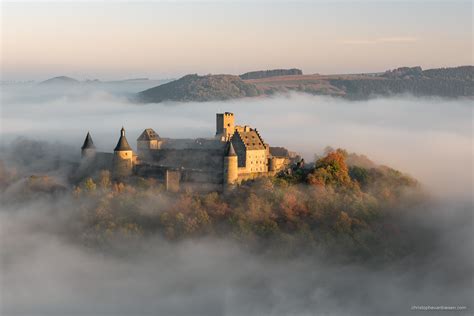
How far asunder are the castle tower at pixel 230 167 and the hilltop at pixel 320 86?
7692cm

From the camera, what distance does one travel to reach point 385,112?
135125mm

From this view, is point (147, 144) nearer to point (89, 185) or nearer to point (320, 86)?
point (89, 185)

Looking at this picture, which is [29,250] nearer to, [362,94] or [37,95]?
[362,94]

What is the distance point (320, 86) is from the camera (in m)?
145

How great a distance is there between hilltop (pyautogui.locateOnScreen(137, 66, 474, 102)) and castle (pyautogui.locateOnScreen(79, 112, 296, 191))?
7064 centimetres

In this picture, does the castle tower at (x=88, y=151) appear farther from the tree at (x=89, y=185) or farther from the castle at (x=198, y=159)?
the tree at (x=89, y=185)

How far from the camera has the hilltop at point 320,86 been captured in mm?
131375

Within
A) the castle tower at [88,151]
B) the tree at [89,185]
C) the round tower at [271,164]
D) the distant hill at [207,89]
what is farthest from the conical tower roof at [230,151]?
the distant hill at [207,89]

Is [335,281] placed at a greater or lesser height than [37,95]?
lesser

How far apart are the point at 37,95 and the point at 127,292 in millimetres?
109305

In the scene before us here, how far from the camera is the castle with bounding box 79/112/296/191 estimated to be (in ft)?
172

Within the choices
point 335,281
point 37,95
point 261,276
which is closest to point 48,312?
point 261,276

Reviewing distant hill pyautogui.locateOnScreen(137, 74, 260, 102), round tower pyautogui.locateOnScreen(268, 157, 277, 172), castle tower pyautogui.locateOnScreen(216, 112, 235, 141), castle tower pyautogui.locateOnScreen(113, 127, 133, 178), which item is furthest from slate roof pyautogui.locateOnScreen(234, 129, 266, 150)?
distant hill pyautogui.locateOnScreen(137, 74, 260, 102)

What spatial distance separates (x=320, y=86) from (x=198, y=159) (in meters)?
93.2
